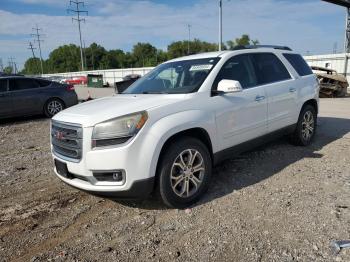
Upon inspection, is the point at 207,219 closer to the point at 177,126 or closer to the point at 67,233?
the point at 177,126

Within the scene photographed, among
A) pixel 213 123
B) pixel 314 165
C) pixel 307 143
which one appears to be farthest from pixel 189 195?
pixel 307 143

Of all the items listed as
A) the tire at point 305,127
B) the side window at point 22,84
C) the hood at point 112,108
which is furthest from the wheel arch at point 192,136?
the side window at point 22,84

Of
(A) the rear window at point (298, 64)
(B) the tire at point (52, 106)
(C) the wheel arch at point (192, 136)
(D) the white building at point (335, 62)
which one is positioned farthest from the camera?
(D) the white building at point (335, 62)

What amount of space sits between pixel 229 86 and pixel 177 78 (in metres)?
0.88

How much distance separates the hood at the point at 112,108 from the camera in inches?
143

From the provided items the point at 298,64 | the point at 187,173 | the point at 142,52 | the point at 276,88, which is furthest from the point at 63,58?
the point at 187,173

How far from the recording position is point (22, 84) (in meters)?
11.2

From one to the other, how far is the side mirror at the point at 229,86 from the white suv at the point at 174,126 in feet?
0.04

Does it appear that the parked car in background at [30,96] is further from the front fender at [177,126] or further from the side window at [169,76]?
the front fender at [177,126]

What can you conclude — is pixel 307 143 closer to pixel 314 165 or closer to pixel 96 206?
pixel 314 165

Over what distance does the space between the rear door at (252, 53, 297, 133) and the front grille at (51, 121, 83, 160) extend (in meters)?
2.81

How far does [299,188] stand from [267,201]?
0.62 meters

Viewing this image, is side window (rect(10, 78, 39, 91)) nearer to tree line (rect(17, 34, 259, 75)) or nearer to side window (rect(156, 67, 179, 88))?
side window (rect(156, 67, 179, 88))

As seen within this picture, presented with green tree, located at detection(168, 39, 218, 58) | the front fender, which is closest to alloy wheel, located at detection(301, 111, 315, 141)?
the front fender
